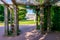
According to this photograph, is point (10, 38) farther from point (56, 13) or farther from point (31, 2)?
point (56, 13)

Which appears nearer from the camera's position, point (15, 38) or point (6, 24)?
point (15, 38)

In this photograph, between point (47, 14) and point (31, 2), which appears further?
point (47, 14)

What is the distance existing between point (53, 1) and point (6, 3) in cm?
270

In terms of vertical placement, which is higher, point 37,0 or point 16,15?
point 37,0

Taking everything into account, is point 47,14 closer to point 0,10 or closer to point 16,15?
point 16,15

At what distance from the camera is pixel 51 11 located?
1325 centimetres

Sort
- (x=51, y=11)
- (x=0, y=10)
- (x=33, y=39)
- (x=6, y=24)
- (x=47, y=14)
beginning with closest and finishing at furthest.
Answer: (x=33, y=39), (x=6, y=24), (x=47, y=14), (x=51, y=11), (x=0, y=10)

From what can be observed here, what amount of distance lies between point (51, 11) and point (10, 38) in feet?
14.1

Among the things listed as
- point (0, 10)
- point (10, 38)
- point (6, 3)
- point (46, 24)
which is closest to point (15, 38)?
point (10, 38)

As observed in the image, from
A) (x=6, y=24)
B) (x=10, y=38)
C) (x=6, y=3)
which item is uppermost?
(x=6, y=3)

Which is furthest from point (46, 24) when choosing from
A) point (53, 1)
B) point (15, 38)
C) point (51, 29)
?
point (15, 38)

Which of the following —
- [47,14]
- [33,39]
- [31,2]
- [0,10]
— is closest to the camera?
[33,39]

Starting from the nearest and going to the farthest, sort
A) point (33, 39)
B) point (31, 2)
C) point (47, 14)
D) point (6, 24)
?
point (33, 39)
point (31, 2)
point (6, 24)
point (47, 14)

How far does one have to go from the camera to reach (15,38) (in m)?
10.2
